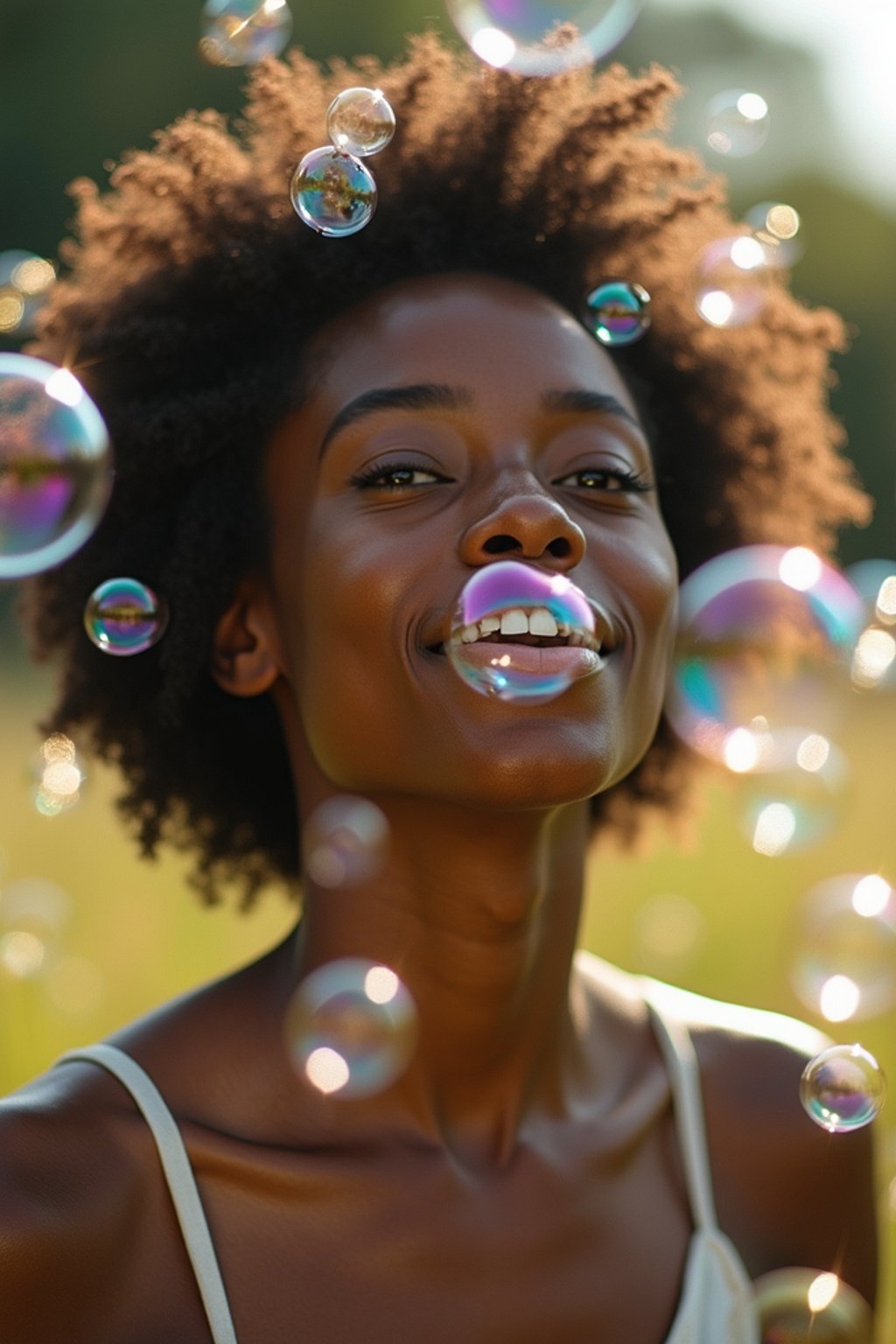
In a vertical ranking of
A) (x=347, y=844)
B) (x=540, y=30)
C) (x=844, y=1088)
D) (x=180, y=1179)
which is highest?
(x=540, y=30)

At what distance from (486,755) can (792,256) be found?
1.60 metres

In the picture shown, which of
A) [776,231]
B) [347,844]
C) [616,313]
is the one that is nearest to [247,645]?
[347,844]

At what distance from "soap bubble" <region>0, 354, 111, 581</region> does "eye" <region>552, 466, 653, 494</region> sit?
0.69 m

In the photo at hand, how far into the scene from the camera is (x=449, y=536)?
2246 mm

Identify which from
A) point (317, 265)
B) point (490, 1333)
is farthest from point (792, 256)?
point (490, 1333)

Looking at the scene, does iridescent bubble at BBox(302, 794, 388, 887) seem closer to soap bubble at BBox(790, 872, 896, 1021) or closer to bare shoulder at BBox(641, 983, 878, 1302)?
bare shoulder at BBox(641, 983, 878, 1302)

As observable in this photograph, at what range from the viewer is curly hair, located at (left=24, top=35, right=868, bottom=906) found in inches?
104

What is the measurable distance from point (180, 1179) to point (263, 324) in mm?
1280

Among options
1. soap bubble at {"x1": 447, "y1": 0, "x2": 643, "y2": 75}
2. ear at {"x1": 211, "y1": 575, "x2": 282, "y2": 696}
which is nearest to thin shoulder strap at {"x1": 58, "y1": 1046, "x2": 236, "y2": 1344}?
ear at {"x1": 211, "y1": 575, "x2": 282, "y2": 696}

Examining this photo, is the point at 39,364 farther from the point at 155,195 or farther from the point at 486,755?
the point at 486,755

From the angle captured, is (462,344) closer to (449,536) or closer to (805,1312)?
(449,536)

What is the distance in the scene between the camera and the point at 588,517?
2.34m

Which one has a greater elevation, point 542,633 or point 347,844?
point 542,633

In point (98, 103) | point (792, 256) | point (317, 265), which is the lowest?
point (98, 103)
